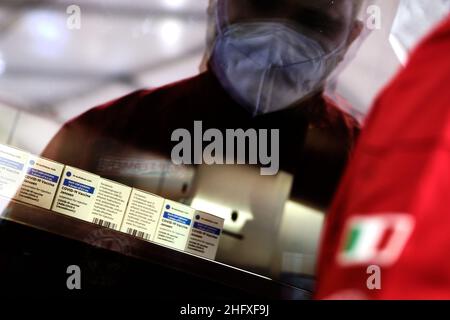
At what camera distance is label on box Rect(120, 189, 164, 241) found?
121 cm

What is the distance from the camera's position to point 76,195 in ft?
3.83

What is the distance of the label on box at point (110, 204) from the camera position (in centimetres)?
118

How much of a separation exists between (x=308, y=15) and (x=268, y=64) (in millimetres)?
189

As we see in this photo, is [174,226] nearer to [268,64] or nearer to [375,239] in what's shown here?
[268,64]

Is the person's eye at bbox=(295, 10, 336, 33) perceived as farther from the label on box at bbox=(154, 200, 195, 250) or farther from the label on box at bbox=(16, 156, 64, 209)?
the label on box at bbox=(16, 156, 64, 209)

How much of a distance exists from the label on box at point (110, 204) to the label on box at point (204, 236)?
0.65 ft

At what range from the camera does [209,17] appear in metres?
1.46

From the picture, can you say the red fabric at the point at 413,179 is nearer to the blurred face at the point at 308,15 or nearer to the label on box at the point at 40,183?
the label on box at the point at 40,183

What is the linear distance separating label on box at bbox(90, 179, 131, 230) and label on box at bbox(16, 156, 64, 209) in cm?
10

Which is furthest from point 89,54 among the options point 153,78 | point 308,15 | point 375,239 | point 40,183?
point 375,239

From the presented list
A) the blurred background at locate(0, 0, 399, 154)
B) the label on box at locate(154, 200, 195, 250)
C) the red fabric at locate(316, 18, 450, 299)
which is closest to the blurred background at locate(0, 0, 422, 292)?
the blurred background at locate(0, 0, 399, 154)

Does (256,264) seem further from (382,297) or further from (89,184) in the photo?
(382,297)

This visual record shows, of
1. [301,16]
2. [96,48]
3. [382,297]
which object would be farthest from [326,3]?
[382,297]
